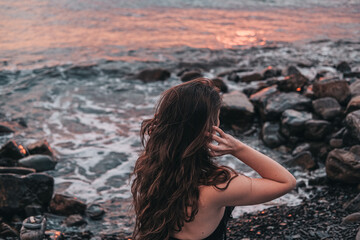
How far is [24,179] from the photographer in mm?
5766

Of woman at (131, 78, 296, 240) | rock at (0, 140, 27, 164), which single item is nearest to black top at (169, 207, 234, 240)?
woman at (131, 78, 296, 240)

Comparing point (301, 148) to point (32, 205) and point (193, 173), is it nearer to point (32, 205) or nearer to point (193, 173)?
point (32, 205)

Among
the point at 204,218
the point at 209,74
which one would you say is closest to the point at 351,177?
the point at 204,218

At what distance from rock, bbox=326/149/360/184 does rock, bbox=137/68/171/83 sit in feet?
29.0

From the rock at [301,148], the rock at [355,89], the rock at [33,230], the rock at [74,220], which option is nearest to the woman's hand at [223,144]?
the rock at [33,230]

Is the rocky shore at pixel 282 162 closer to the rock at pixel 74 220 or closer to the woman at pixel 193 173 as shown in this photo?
the rock at pixel 74 220

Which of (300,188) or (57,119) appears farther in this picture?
(57,119)

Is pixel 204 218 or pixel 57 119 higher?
pixel 204 218

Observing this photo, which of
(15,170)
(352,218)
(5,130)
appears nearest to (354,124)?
(352,218)

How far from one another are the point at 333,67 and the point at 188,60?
585 cm

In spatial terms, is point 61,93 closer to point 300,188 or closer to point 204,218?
point 300,188

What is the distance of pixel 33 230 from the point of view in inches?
189

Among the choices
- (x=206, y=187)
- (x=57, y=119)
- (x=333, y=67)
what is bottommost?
(x=57, y=119)

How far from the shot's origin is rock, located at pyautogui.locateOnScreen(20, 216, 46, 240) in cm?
473
